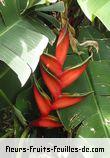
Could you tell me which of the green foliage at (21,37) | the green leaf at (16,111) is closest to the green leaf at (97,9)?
the green foliage at (21,37)

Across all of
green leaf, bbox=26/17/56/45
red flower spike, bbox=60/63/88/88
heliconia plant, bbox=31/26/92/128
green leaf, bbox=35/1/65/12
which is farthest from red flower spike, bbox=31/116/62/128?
green leaf, bbox=35/1/65/12

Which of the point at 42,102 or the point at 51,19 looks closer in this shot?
the point at 42,102

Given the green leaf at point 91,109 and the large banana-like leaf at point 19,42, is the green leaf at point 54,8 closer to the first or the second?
the large banana-like leaf at point 19,42

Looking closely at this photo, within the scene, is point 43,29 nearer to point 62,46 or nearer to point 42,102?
point 62,46

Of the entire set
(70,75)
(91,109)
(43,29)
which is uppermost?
(43,29)

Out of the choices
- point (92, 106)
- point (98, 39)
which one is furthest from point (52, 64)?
point (98, 39)

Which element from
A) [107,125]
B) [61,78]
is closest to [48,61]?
[61,78]

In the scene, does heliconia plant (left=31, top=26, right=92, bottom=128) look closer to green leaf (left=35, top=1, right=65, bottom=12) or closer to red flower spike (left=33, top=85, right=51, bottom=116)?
red flower spike (left=33, top=85, right=51, bottom=116)
